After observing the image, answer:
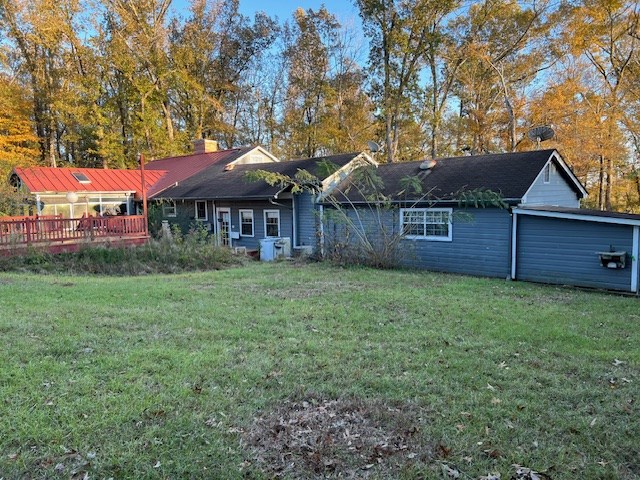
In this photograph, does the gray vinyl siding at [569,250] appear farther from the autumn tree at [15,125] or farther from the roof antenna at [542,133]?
the autumn tree at [15,125]

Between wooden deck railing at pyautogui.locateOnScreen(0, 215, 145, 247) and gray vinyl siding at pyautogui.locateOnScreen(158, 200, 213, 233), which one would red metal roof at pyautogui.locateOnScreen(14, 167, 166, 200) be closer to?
gray vinyl siding at pyautogui.locateOnScreen(158, 200, 213, 233)

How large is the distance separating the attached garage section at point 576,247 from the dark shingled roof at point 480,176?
3.24 ft

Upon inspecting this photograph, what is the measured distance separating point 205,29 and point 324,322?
29.6 metres

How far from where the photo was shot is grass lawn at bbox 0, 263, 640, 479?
2934 mm

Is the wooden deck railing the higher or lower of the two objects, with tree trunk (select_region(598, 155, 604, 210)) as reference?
lower

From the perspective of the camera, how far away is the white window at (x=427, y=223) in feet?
43.1

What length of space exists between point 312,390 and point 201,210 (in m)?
17.4

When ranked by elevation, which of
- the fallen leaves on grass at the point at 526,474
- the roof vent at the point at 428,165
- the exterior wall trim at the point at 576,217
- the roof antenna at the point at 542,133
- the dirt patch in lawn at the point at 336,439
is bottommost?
the fallen leaves on grass at the point at 526,474

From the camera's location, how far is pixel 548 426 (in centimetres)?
337

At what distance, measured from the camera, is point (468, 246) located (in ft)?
41.7

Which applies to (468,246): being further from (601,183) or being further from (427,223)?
(601,183)

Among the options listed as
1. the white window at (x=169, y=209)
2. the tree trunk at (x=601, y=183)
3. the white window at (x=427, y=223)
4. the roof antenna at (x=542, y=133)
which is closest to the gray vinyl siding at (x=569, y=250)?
the white window at (x=427, y=223)

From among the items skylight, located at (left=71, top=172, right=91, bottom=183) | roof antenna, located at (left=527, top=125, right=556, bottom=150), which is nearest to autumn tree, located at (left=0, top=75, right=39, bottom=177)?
skylight, located at (left=71, top=172, right=91, bottom=183)

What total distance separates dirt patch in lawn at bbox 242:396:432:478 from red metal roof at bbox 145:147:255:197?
65.6 ft
